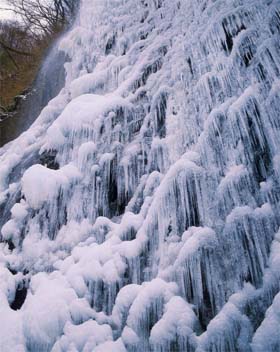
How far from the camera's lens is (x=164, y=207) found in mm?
2744

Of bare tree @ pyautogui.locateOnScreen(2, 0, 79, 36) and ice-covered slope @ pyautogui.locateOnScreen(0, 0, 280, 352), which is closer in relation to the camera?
ice-covered slope @ pyautogui.locateOnScreen(0, 0, 280, 352)

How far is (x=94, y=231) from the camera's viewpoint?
3.14m

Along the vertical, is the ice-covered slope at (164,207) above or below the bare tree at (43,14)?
below

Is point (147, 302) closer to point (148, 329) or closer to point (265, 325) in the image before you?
point (148, 329)

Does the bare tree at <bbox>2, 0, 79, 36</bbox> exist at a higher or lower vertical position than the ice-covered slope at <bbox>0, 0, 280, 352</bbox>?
higher

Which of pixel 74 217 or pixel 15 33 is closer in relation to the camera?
pixel 74 217

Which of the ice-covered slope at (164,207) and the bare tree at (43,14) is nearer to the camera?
the ice-covered slope at (164,207)

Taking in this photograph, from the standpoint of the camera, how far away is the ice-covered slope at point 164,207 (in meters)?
2.20

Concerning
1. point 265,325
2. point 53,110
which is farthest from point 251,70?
point 53,110

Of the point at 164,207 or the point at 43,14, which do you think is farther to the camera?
the point at 43,14

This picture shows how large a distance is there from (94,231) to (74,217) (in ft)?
1.13

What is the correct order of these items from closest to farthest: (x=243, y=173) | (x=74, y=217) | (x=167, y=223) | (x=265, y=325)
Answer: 1. (x=265, y=325)
2. (x=243, y=173)
3. (x=167, y=223)
4. (x=74, y=217)

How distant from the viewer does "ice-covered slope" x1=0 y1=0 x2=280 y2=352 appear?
2.20 m

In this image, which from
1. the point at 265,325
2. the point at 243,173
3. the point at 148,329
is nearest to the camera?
the point at 265,325
